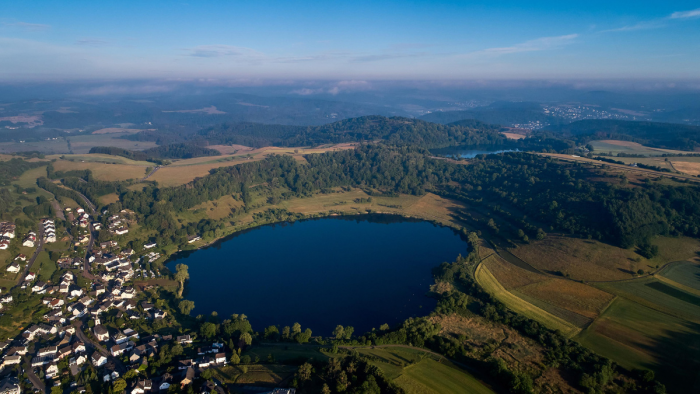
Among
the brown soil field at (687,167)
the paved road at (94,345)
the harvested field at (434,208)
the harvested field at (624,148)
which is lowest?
the harvested field at (434,208)

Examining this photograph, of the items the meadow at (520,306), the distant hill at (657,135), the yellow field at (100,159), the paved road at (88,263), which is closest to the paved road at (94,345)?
the paved road at (88,263)

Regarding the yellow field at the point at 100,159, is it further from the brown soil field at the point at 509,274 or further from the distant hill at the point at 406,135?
the brown soil field at the point at 509,274

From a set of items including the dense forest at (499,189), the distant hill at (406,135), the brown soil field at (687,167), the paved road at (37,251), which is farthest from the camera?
the distant hill at (406,135)

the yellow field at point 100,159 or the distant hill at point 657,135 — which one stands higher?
the distant hill at point 657,135

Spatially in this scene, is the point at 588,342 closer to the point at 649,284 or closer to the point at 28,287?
the point at 649,284

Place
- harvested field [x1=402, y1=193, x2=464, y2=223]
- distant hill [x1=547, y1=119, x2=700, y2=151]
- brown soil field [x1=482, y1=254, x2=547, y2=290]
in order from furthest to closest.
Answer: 1. distant hill [x1=547, y1=119, x2=700, y2=151]
2. harvested field [x1=402, y1=193, x2=464, y2=223]
3. brown soil field [x1=482, y1=254, x2=547, y2=290]

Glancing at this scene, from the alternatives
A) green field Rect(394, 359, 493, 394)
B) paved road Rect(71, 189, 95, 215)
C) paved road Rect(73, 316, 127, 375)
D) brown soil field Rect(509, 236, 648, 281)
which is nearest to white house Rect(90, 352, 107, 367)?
paved road Rect(73, 316, 127, 375)

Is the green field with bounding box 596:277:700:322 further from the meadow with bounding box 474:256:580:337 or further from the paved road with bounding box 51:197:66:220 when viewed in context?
the paved road with bounding box 51:197:66:220

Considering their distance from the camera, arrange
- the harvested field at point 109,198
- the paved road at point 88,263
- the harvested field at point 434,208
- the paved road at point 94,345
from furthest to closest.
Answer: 1. the harvested field at point 434,208
2. the harvested field at point 109,198
3. the paved road at point 88,263
4. the paved road at point 94,345
